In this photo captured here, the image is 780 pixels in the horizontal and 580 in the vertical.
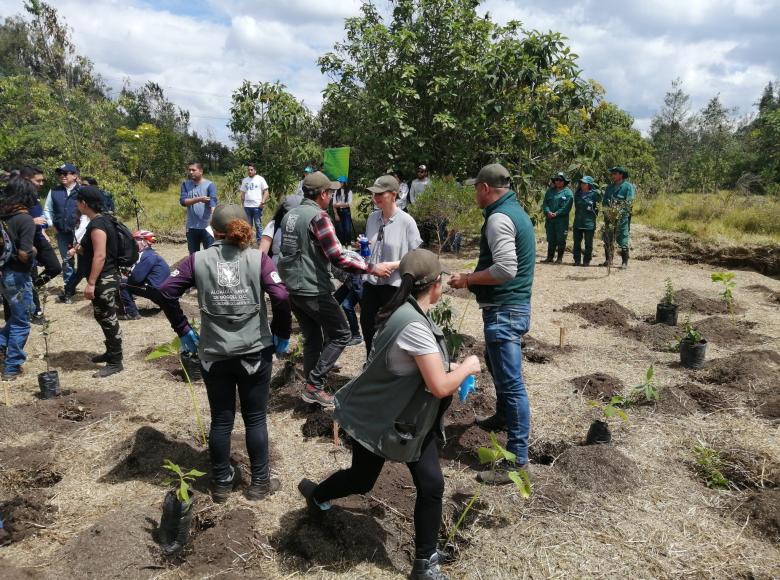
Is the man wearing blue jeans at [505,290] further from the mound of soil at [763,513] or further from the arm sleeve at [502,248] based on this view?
the mound of soil at [763,513]

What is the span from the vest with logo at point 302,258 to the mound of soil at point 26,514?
83.1 inches

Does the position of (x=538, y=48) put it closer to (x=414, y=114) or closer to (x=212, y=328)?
(x=414, y=114)

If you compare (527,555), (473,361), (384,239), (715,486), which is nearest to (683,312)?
(715,486)

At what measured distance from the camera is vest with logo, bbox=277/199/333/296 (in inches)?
163

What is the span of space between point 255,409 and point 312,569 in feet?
3.11

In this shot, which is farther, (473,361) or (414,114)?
(414,114)

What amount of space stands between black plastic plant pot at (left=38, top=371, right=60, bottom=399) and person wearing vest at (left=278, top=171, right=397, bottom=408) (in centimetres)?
243

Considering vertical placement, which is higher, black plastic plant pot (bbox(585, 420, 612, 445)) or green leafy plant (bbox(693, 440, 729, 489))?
black plastic plant pot (bbox(585, 420, 612, 445))

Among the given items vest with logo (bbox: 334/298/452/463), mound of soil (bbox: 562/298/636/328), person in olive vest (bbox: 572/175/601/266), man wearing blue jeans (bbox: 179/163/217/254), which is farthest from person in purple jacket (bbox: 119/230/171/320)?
person in olive vest (bbox: 572/175/601/266)

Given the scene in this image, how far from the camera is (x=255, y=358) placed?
10.3ft

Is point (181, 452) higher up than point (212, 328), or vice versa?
point (212, 328)

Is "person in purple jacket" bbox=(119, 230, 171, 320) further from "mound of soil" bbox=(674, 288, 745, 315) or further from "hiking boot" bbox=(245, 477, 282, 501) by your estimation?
"mound of soil" bbox=(674, 288, 745, 315)

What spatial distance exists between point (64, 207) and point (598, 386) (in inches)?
293

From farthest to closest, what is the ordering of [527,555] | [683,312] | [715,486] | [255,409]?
[683,312] < [715,486] < [255,409] < [527,555]
